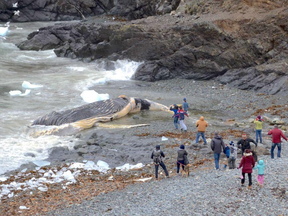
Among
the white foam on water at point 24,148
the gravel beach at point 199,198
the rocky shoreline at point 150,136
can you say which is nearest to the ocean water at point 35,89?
the white foam on water at point 24,148

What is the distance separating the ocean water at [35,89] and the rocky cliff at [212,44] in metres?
1.63

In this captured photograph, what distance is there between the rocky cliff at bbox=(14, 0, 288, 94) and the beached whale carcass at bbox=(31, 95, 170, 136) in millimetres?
7495

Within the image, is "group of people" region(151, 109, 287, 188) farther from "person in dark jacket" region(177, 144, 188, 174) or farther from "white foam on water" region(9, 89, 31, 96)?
"white foam on water" region(9, 89, 31, 96)

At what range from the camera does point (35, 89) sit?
92.0 feet

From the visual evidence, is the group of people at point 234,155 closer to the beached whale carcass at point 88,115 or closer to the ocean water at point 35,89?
the ocean water at point 35,89

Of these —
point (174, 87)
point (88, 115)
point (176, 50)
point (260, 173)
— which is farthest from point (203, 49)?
point (260, 173)

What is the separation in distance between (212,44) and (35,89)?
12685 millimetres

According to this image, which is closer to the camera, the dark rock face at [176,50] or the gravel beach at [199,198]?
the gravel beach at [199,198]

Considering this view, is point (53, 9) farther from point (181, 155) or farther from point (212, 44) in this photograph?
point (181, 155)

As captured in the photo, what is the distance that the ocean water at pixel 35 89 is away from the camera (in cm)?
1809

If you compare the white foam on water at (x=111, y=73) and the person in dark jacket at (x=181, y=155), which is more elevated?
the white foam on water at (x=111, y=73)

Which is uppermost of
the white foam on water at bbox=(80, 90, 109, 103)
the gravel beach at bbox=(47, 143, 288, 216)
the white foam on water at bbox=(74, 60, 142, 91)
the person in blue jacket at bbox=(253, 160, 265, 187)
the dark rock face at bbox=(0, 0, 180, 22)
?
the dark rock face at bbox=(0, 0, 180, 22)

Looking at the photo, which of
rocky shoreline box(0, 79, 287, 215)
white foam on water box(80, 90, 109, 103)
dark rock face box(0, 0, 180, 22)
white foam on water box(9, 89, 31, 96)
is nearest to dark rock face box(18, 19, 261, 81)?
rocky shoreline box(0, 79, 287, 215)

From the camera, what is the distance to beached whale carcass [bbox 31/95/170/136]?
2005cm
